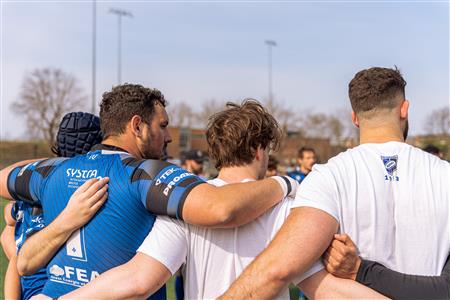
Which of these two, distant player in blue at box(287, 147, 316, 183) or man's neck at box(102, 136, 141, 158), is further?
Result: distant player in blue at box(287, 147, 316, 183)

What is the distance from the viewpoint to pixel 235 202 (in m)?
2.19

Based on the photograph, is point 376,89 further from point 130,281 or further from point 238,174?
point 130,281

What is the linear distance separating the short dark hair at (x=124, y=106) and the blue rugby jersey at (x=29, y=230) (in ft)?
2.01

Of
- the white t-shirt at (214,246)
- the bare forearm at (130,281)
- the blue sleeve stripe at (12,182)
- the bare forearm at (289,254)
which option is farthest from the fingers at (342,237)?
the blue sleeve stripe at (12,182)

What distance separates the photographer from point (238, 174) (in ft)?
7.99

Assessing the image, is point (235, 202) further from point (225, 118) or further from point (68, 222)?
point (68, 222)

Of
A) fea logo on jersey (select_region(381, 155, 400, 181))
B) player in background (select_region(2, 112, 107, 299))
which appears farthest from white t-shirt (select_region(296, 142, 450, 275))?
player in background (select_region(2, 112, 107, 299))

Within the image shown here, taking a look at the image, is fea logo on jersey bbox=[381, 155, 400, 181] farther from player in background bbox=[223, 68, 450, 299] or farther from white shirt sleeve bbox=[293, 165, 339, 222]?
white shirt sleeve bbox=[293, 165, 339, 222]

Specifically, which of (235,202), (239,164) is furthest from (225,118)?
(235,202)

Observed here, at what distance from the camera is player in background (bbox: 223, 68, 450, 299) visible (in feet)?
7.09

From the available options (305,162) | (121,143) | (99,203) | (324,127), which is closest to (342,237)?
(99,203)

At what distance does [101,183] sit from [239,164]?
2.11 feet

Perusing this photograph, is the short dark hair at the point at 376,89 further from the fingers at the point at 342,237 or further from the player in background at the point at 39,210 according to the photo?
the player in background at the point at 39,210

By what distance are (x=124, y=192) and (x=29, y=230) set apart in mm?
835
